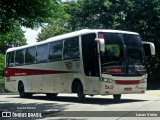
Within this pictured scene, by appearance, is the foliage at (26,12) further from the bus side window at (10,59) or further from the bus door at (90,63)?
the bus side window at (10,59)

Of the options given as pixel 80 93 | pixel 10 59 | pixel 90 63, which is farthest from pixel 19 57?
pixel 90 63

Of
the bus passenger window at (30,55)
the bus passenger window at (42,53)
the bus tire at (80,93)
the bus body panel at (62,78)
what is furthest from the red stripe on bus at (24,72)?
the bus tire at (80,93)

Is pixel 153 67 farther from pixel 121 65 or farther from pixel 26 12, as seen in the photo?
pixel 26 12

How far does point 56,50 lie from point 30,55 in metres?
3.69

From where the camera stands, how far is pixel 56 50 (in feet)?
66.5

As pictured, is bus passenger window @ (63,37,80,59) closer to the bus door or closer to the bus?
the bus

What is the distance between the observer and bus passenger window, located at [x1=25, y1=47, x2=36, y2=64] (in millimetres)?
23109

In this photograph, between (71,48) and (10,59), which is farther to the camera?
(10,59)

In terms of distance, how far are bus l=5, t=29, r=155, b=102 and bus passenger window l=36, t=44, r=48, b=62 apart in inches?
8.2

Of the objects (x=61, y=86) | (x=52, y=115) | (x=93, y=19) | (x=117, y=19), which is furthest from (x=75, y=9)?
(x=52, y=115)

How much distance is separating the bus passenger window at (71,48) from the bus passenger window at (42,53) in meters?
2.41

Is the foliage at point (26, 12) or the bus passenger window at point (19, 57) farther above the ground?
the foliage at point (26, 12)

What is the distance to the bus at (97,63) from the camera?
54.1 feet

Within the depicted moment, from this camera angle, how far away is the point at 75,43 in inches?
718
